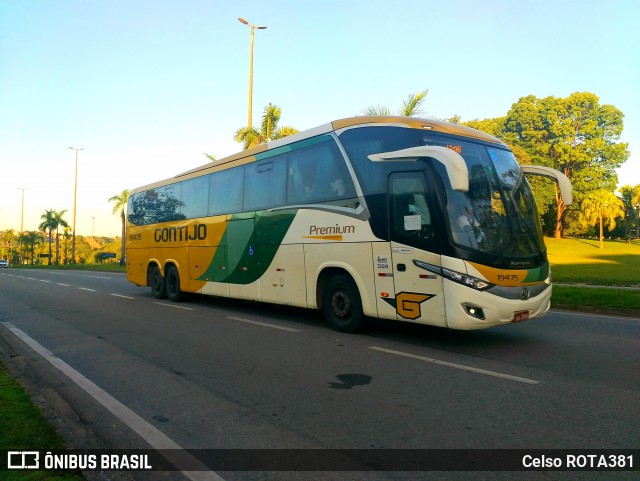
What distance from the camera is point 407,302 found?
747cm

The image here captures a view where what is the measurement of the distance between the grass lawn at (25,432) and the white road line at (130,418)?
2.10 feet

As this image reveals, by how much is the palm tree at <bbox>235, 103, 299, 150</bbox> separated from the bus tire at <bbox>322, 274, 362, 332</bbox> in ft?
54.9

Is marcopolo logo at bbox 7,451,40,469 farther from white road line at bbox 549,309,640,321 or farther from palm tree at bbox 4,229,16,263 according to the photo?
palm tree at bbox 4,229,16,263

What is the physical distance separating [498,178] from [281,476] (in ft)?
19.0

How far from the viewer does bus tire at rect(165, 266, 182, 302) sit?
46.5 feet

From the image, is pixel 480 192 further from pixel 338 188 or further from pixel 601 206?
pixel 601 206

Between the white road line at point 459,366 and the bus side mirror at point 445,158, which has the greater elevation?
the bus side mirror at point 445,158

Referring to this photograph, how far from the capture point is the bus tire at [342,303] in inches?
333

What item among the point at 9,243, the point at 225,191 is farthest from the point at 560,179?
the point at 9,243

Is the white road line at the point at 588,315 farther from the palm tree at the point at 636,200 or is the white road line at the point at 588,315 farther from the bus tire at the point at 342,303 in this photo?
the palm tree at the point at 636,200

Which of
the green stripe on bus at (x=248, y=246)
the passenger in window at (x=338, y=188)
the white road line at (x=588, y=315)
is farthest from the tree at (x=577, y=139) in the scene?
the passenger in window at (x=338, y=188)

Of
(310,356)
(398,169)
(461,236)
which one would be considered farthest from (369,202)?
(310,356)

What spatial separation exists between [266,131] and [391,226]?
19.4 m

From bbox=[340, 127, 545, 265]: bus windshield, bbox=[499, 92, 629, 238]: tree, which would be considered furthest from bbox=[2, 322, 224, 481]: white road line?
bbox=[499, 92, 629, 238]: tree
